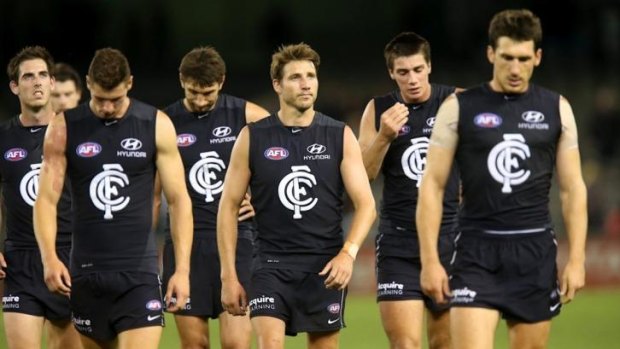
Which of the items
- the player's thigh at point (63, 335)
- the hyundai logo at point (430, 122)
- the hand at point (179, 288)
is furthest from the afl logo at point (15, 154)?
the hyundai logo at point (430, 122)

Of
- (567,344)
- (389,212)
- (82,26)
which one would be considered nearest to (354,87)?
(82,26)

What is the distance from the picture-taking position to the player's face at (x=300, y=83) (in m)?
9.37

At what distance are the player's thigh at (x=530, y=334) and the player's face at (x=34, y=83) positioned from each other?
13.2ft

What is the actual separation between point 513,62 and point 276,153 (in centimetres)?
187

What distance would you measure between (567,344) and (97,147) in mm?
8437

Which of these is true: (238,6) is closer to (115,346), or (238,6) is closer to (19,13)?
(19,13)

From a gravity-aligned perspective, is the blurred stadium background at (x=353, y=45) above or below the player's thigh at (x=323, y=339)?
above

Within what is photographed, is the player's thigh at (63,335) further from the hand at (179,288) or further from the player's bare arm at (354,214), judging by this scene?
the player's bare arm at (354,214)

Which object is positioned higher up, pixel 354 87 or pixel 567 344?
pixel 354 87

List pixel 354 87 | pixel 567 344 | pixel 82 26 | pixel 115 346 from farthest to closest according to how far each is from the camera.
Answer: pixel 354 87 < pixel 82 26 < pixel 567 344 < pixel 115 346

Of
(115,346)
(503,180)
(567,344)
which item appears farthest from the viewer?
(567,344)

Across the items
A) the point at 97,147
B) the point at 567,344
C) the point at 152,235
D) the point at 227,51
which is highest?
the point at 227,51

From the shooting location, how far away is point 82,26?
25.1m

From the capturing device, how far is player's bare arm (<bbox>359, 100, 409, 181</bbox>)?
999cm
